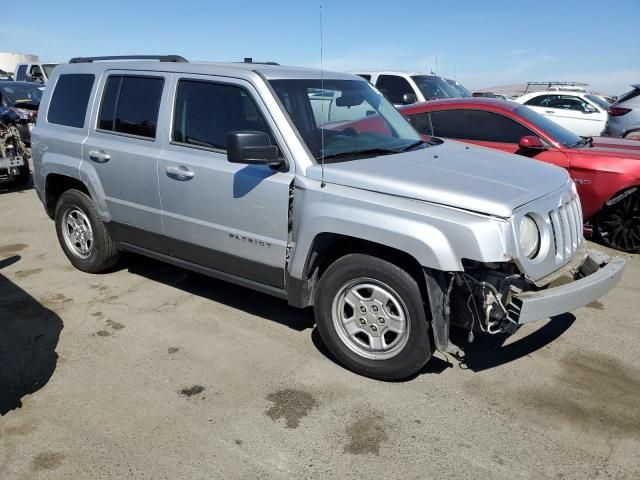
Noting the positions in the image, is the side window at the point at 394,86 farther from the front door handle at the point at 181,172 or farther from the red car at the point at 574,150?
the front door handle at the point at 181,172

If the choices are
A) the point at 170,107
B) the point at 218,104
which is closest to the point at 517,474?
the point at 218,104

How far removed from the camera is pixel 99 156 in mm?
4816

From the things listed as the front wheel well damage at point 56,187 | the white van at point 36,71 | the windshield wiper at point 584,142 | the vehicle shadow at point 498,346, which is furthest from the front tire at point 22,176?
the white van at point 36,71

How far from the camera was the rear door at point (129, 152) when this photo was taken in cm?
447

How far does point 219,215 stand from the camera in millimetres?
4082

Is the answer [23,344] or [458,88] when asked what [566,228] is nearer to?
[23,344]

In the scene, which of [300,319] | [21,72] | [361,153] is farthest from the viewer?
[21,72]

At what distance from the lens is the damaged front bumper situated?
3150 mm

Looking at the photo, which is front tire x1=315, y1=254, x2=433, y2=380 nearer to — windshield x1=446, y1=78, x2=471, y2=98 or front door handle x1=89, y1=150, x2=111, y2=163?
front door handle x1=89, y1=150, x2=111, y2=163

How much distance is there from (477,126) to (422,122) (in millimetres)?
708

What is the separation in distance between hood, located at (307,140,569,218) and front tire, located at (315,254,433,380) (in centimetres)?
48

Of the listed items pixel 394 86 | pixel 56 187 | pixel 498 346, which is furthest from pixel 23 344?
pixel 394 86

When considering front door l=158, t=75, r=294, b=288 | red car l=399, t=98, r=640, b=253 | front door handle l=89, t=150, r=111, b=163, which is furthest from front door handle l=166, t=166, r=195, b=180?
red car l=399, t=98, r=640, b=253

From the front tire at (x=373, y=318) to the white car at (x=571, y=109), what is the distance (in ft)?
33.8
